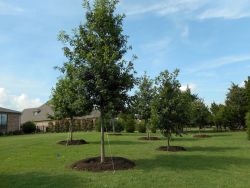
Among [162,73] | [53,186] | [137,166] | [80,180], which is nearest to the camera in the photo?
[53,186]

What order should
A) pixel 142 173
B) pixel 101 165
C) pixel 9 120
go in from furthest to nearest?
pixel 9 120 → pixel 101 165 → pixel 142 173

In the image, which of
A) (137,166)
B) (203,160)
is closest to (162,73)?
(203,160)

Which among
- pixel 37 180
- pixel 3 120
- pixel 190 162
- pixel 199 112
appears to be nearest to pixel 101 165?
pixel 37 180

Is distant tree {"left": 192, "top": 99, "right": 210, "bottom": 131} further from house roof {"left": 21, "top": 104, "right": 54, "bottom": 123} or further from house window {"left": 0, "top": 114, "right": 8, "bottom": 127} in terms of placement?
house roof {"left": 21, "top": 104, "right": 54, "bottom": 123}

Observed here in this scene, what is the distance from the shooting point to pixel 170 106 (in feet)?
77.6

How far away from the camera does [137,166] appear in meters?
15.5

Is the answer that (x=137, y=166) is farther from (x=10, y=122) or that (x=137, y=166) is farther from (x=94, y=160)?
(x=10, y=122)

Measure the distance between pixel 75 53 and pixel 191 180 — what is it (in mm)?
7196

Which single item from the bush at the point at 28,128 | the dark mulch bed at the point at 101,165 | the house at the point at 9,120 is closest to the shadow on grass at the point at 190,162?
the dark mulch bed at the point at 101,165

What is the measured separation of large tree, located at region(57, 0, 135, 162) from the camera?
15539mm

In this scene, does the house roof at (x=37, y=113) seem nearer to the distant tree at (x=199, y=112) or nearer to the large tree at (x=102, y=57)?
the distant tree at (x=199, y=112)

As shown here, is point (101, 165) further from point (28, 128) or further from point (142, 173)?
→ point (28, 128)

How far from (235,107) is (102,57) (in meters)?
49.0

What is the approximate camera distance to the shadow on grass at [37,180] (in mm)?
11820
